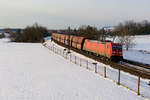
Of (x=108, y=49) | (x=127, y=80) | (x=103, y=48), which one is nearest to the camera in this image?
(x=127, y=80)

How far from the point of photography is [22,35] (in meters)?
103

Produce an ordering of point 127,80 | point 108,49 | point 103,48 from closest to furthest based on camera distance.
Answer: point 127,80 → point 108,49 → point 103,48

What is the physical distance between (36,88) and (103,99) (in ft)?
16.4

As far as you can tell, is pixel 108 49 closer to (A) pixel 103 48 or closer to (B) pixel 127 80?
(A) pixel 103 48

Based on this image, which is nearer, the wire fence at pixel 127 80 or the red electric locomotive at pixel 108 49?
the wire fence at pixel 127 80

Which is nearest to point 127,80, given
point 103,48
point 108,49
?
point 108,49

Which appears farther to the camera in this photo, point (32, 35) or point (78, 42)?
point (32, 35)

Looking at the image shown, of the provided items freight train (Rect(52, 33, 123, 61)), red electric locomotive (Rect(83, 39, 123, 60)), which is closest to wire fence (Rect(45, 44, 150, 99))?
red electric locomotive (Rect(83, 39, 123, 60))

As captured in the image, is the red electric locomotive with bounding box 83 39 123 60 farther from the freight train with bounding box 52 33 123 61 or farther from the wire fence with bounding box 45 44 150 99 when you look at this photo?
the wire fence with bounding box 45 44 150 99

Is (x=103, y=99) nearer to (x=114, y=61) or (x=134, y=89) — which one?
(x=134, y=89)

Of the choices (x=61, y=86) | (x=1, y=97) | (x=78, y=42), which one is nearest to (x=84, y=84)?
(x=61, y=86)

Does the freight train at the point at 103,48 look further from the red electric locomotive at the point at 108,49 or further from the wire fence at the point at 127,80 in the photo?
the wire fence at the point at 127,80

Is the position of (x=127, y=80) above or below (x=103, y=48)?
below

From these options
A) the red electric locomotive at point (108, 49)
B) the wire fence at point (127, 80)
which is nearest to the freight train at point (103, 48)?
the red electric locomotive at point (108, 49)
